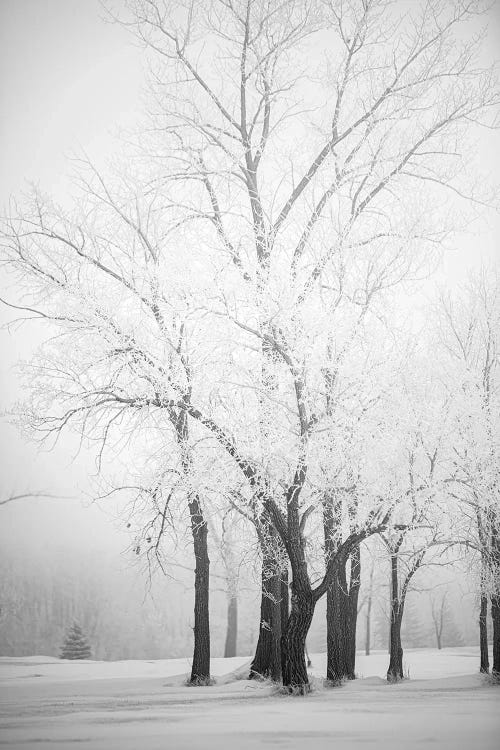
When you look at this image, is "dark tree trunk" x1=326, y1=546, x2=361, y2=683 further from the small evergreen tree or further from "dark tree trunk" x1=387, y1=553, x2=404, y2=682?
the small evergreen tree

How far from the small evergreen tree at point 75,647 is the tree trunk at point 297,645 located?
2950 cm

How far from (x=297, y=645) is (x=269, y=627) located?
2618 mm

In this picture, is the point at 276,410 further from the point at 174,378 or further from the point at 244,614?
the point at 244,614

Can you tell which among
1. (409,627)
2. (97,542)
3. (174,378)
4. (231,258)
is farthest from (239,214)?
(97,542)

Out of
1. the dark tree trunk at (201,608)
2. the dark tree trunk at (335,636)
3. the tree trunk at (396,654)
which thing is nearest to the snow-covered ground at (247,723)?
the dark tree trunk at (201,608)

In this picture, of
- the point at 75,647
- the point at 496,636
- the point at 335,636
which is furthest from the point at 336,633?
the point at 75,647

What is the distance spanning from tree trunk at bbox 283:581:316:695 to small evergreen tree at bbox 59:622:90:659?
2950cm

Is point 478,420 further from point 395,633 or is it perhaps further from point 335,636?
point 395,633

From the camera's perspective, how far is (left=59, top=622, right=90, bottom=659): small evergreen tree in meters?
32.2

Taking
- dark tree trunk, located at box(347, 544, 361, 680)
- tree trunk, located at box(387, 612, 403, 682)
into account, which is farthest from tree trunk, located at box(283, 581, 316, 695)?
tree trunk, located at box(387, 612, 403, 682)

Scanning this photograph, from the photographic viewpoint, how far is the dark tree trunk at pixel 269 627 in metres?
10.3

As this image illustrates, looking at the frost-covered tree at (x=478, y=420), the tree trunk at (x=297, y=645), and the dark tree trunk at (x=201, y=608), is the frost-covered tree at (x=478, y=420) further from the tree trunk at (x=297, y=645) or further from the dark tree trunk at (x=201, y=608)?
the dark tree trunk at (x=201, y=608)

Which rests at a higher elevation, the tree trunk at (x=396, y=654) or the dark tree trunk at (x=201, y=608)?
the dark tree trunk at (x=201, y=608)

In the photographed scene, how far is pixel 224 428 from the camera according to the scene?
8.07 meters
